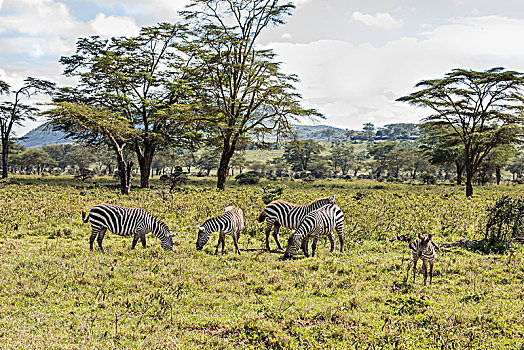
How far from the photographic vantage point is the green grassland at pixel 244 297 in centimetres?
683

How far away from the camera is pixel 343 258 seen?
12.7 m

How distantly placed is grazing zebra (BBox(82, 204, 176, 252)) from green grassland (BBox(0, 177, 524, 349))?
2.05 ft

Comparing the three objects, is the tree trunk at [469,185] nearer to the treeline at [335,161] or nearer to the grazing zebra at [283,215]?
the treeline at [335,161]

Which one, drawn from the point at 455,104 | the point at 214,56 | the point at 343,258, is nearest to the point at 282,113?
the point at 214,56

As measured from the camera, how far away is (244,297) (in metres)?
8.97

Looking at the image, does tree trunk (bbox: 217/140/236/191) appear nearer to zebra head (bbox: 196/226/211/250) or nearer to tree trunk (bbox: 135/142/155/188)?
tree trunk (bbox: 135/142/155/188)

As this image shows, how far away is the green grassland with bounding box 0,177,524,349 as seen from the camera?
683cm

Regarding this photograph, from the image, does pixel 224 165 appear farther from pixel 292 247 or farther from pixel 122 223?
pixel 292 247

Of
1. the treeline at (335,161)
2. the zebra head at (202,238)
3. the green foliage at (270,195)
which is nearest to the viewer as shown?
the zebra head at (202,238)

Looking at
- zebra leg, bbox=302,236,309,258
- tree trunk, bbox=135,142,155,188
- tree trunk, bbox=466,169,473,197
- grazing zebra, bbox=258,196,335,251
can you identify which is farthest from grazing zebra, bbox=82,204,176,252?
tree trunk, bbox=466,169,473,197

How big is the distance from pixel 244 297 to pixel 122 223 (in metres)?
6.34

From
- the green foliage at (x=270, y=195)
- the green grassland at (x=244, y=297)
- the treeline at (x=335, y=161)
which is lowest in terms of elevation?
the green grassland at (x=244, y=297)

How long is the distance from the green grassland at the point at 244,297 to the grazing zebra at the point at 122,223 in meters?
0.62

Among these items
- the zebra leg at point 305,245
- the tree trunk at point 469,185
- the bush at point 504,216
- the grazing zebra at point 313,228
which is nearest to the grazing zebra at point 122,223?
the grazing zebra at point 313,228
